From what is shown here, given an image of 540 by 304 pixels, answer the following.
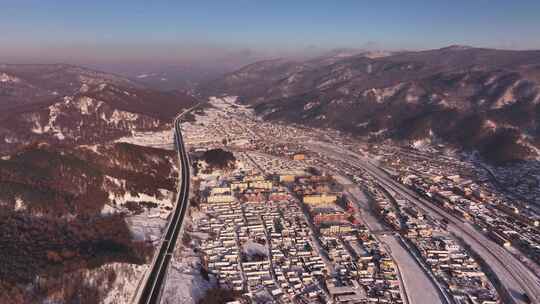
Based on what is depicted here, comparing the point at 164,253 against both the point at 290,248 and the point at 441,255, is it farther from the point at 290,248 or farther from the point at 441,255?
the point at 441,255

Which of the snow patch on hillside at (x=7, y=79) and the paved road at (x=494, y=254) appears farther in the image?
the snow patch on hillside at (x=7, y=79)

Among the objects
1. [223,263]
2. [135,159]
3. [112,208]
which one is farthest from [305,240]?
[135,159]

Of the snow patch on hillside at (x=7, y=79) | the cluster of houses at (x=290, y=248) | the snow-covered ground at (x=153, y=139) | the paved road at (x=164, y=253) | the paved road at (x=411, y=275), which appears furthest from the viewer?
the snow patch on hillside at (x=7, y=79)

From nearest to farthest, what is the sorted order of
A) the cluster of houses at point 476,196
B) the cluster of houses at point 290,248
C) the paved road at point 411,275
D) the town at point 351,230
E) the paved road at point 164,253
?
the paved road at point 164,253 → the paved road at point 411,275 → the cluster of houses at point 290,248 → the town at point 351,230 → the cluster of houses at point 476,196

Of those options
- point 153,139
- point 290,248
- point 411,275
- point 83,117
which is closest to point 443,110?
point 153,139

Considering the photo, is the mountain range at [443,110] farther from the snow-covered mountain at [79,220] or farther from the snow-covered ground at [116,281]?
the snow-covered ground at [116,281]

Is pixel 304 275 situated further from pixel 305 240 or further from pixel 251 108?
pixel 251 108

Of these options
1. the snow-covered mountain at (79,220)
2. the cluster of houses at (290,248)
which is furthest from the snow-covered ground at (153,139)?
the cluster of houses at (290,248)

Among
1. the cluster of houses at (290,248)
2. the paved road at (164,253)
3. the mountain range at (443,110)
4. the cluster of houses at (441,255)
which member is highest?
the mountain range at (443,110)

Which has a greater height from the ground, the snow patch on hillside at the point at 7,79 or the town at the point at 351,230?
the snow patch on hillside at the point at 7,79
